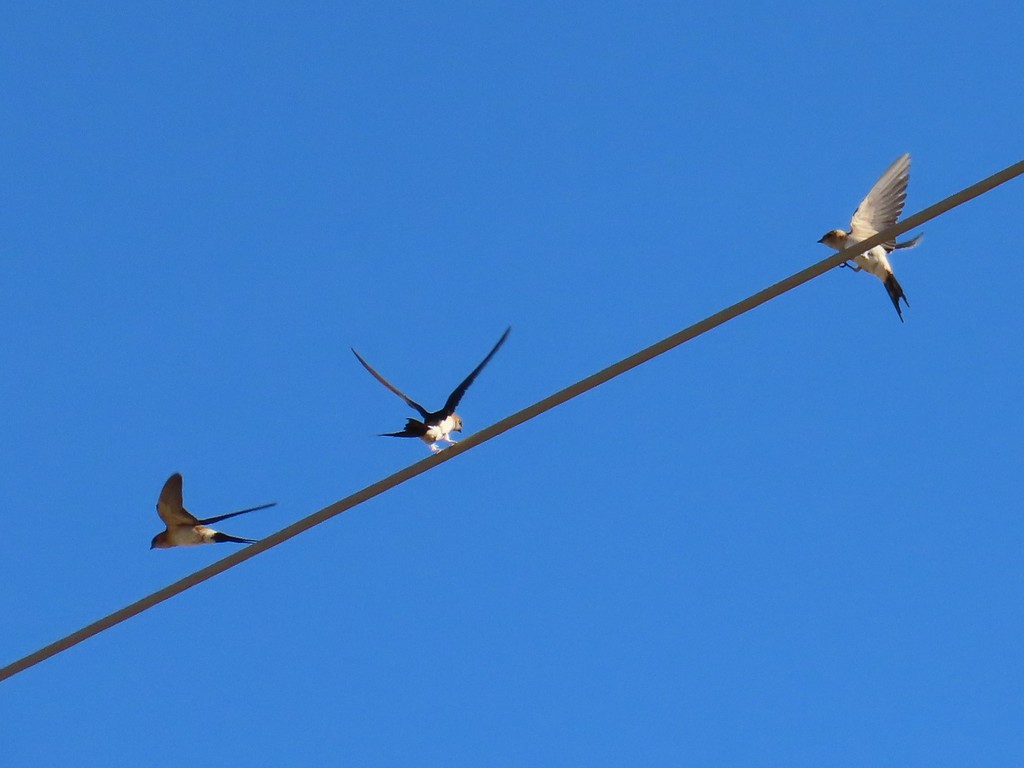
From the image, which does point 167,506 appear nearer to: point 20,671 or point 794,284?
point 20,671

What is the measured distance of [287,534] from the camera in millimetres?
4508

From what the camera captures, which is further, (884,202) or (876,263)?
(876,263)

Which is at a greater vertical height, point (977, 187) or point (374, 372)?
point (374, 372)

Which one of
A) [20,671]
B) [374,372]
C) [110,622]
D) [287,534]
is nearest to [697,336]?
[287,534]

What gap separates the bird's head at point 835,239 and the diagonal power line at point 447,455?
24.5ft

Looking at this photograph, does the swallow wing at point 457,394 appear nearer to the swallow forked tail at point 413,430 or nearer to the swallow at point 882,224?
the swallow forked tail at point 413,430

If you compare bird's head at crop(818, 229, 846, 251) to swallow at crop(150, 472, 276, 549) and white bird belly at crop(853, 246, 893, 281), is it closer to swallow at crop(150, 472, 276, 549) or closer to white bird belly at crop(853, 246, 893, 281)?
white bird belly at crop(853, 246, 893, 281)

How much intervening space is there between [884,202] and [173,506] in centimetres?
556

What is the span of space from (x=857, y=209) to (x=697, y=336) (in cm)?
743

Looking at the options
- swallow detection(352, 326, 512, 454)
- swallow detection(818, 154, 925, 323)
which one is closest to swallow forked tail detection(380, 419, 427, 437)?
swallow detection(352, 326, 512, 454)

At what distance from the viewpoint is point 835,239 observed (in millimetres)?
11859

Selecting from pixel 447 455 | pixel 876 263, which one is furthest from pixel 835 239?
pixel 447 455

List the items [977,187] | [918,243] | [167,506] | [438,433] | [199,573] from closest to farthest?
1. [977,187]
2. [199,573]
3. [438,433]
4. [167,506]
5. [918,243]

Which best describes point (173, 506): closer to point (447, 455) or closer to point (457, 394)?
point (457, 394)
